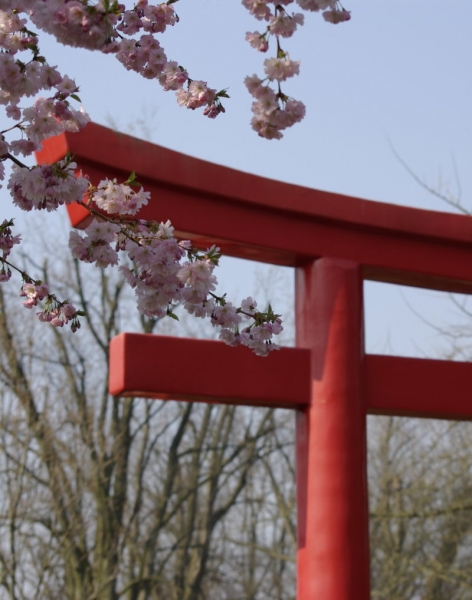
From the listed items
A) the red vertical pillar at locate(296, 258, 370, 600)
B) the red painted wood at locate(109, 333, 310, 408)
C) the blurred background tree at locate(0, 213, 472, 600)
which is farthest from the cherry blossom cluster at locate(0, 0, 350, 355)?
the blurred background tree at locate(0, 213, 472, 600)

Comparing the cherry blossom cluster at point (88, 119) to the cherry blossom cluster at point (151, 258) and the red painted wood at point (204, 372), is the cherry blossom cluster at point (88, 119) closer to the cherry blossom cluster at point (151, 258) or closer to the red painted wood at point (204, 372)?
the cherry blossom cluster at point (151, 258)

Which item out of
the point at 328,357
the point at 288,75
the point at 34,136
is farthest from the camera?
the point at 328,357

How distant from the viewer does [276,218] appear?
4367 millimetres

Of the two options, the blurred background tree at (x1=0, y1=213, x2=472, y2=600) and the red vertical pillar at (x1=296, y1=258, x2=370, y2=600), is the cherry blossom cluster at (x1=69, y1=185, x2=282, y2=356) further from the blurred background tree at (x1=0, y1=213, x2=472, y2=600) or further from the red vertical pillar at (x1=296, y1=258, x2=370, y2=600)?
the blurred background tree at (x1=0, y1=213, x2=472, y2=600)

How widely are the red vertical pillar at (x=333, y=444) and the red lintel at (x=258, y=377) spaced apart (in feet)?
0.35

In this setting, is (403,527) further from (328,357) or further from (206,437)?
(328,357)

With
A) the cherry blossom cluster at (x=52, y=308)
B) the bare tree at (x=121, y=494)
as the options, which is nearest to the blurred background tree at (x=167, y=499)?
the bare tree at (x=121, y=494)

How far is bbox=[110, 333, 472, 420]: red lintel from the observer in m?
4.00

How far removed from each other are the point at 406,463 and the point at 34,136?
10.6 m

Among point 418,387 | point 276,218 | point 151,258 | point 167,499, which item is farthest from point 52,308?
point 167,499

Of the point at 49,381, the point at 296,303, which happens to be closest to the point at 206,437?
the point at 49,381

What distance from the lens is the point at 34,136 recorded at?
2.01m

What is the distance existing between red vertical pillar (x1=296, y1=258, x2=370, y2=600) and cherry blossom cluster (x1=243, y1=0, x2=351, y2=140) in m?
2.56

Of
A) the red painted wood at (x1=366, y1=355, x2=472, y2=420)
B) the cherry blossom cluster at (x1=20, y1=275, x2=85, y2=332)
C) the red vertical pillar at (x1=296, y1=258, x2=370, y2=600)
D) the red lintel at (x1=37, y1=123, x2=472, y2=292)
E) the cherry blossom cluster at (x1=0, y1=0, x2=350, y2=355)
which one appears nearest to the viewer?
the cherry blossom cluster at (x1=0, y1=0, x2=350, y2=355)
